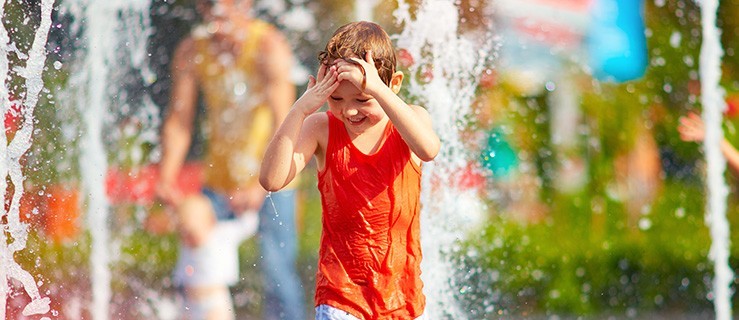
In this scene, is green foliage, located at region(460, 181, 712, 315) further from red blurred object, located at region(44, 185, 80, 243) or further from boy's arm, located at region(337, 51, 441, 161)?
boy's arm, located at region(337, 51, 441, 161)

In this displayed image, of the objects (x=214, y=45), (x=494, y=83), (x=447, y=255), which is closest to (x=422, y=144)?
(x=447, y=255)

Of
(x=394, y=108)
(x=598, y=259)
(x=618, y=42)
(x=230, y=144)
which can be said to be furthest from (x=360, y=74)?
(x=618, y=42)

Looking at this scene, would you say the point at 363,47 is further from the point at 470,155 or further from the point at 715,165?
the point at 715,165

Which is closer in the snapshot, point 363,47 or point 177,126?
point 363,47

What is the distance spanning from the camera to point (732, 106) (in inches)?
312

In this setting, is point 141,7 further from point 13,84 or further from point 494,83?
point 494,83

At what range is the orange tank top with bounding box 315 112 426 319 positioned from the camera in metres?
2.59

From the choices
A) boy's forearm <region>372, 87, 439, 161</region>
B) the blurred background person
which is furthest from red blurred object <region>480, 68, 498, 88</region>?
boy's forearm <region>372, 87, 439, 161</region>

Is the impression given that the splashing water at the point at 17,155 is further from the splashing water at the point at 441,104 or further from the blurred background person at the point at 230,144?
the splashing water at the point at 441,104

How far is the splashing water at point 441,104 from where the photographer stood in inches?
187

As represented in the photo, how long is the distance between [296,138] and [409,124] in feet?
0.84

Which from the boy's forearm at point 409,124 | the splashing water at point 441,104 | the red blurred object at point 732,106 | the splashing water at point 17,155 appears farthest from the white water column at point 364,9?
the boy's forearm at point 409,124

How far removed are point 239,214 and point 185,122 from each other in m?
0.50

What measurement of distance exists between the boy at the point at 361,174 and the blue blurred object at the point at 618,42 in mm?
5207
